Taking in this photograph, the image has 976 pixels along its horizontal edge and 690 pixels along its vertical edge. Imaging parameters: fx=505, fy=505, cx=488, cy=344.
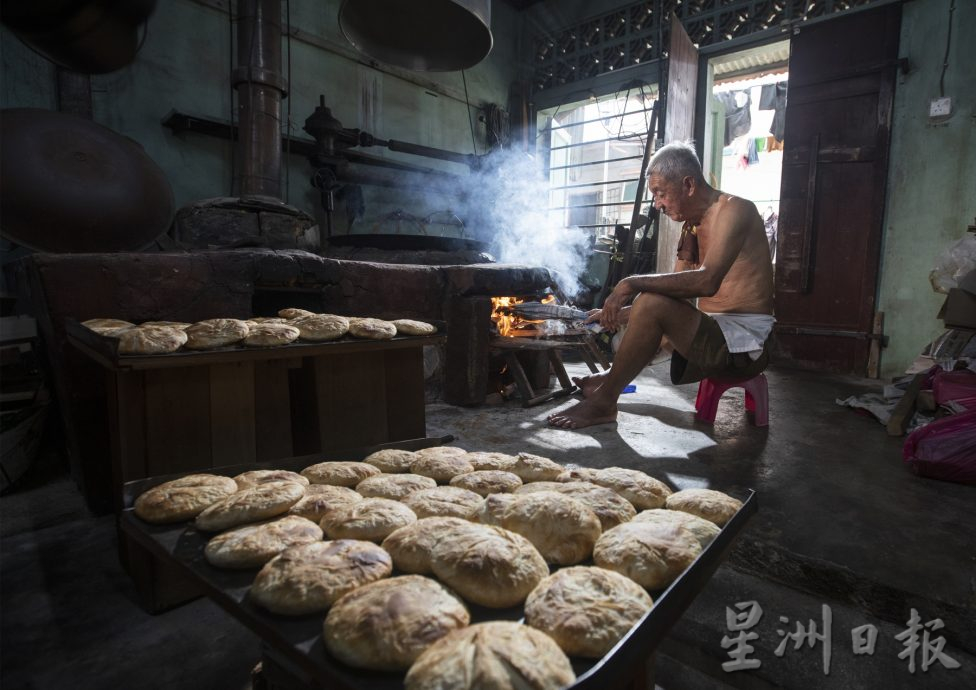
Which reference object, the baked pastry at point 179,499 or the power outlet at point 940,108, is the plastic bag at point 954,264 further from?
the baked pastry at point 179,499

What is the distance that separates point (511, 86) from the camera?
875 cm

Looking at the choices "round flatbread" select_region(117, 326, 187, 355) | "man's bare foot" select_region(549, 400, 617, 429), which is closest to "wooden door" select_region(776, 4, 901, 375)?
"man's bare foot" select_region(549, 400, 617, 429)

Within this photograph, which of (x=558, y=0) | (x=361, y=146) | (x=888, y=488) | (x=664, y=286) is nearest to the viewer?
(x=888, y=488)

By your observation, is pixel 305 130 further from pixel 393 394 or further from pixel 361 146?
pixel 393 394

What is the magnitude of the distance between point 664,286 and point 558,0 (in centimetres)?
749

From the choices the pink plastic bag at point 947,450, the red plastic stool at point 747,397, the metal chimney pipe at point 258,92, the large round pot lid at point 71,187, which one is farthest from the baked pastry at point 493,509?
the metal chimney pipe at point 258,92

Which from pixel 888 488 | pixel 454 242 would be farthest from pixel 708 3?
pixel 888 488

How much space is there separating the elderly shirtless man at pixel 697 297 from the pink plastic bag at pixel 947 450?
0.90 m

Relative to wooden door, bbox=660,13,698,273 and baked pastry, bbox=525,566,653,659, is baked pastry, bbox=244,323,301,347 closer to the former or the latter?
baked pastry, bbox=525,566,653,659

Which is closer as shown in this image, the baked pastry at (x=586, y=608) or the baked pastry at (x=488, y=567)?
the baked pastry at (x=586, y=608)

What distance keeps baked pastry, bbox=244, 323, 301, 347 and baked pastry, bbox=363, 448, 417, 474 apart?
765 mm

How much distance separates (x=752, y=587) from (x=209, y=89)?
6329 millimetres

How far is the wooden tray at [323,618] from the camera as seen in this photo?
675 millimetres

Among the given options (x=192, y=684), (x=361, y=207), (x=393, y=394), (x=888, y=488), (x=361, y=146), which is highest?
(x=361, y=146)
